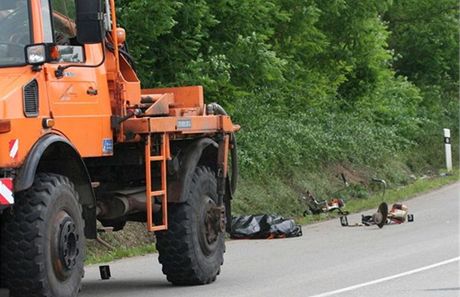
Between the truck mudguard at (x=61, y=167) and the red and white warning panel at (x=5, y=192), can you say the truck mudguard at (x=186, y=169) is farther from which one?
the red and white warning panel at (x=5, y=192)

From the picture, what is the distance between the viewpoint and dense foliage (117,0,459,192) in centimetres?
1712

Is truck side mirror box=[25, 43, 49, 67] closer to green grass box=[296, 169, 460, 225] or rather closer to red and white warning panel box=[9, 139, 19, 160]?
red and white warning panel box=[9, 139, 19, 160]

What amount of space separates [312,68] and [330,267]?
11.6m

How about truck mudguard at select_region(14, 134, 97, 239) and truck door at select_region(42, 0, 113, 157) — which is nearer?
truck mudguard at select_region(14, 134, 97, 239)

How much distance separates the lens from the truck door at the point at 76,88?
963cm

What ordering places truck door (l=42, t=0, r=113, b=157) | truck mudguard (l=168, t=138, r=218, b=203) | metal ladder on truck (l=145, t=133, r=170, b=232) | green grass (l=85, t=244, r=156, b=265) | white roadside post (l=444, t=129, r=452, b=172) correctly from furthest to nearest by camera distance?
white roadside post (l=444, t=129, r=452, b=172) → green grass (l=85, t=244, r=156, b=265) → truck mudguard (l=168, t=138, r=218, b=203) → metal ladder on truck (l=145, t=133, r=170, b=232) → truck door (l=42, t=0, r=113, b=157)

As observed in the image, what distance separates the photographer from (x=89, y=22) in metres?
9.37

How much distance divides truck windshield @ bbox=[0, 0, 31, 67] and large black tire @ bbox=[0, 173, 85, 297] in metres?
0.97

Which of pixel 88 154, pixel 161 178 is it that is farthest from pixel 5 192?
pixel 161 178

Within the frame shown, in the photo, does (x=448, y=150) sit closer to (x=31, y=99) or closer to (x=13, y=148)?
(x=31, y=99)

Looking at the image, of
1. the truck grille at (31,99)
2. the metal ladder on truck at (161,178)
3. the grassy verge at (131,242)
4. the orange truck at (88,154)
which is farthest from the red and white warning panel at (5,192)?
the grassy verge at (131,242)

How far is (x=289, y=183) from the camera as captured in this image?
75.2 feet

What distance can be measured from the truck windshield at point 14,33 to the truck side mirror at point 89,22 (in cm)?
42

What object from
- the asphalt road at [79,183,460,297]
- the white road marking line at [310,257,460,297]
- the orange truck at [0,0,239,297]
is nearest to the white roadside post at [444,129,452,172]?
the asphalt road at [79,183,460,297]
